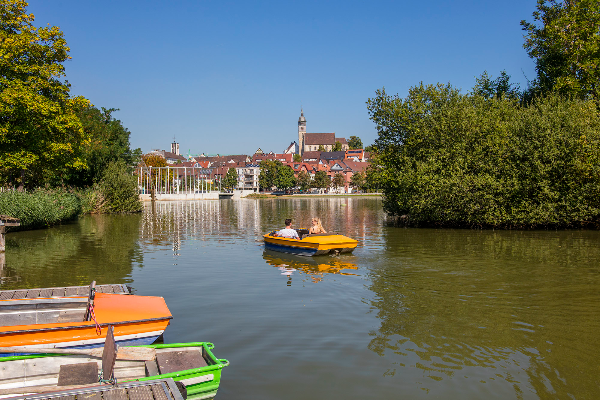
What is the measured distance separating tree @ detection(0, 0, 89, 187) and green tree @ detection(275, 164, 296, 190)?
11041 centimetres

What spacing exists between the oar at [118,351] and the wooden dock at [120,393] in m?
1.10

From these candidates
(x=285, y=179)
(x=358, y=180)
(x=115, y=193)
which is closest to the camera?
(x=115, y=193)

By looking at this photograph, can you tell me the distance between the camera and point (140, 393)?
18.0 ft

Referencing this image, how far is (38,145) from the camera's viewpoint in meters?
29.3

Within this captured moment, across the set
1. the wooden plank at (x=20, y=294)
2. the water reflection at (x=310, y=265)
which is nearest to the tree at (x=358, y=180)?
the water reflection at (x=310, y=265)

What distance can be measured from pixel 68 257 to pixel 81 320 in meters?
12.6

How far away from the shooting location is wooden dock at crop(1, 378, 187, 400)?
5.35 metres

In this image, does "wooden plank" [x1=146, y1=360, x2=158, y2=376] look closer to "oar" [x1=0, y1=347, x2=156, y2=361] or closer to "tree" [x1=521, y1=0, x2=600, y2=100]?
"oar" [x1=0, y1=347, x2=156, y2=361]

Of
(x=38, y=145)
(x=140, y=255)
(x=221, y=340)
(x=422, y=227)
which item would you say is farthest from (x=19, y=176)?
(x=221, y=340)

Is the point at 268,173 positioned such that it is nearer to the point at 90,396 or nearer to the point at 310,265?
the point at 310,265

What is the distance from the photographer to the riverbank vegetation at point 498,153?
29.0m

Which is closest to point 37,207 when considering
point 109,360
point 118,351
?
point 118,351

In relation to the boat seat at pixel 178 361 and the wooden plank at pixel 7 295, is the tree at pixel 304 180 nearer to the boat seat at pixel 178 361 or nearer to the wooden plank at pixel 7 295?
the wooden plank at pixel 7 295

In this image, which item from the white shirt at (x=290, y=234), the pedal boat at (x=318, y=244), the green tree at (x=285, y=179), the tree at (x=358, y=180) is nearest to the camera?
the pedal boat at (x=318, y=244)
